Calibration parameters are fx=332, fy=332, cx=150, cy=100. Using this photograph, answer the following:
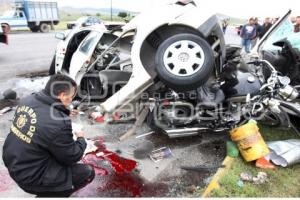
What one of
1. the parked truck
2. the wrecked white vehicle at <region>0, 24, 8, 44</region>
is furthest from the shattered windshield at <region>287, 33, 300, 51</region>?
the parked truck

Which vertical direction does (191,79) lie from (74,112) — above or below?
above

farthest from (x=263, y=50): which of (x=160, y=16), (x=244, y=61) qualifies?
(x=160, y=16)

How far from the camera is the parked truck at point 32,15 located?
21.7 metres

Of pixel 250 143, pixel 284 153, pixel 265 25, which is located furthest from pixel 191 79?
pixel 265 25

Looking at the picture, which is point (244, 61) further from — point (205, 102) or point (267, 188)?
point (267, 188)

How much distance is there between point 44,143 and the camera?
2578 millimetres

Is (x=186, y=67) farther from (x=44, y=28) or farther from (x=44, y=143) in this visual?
(x=44, y=28)

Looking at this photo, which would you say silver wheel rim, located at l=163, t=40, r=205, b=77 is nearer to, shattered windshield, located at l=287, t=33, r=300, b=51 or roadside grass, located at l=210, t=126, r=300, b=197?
roadside grass, located at l=210, t=126, r=300, b=197

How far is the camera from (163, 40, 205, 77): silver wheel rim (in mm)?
3803

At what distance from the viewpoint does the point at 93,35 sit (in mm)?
5992

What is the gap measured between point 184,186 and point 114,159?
3.43ft

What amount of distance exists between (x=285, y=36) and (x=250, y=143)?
1.97m

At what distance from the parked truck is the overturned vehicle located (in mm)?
18999

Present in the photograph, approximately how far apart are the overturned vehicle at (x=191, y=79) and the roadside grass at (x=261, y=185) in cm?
65
